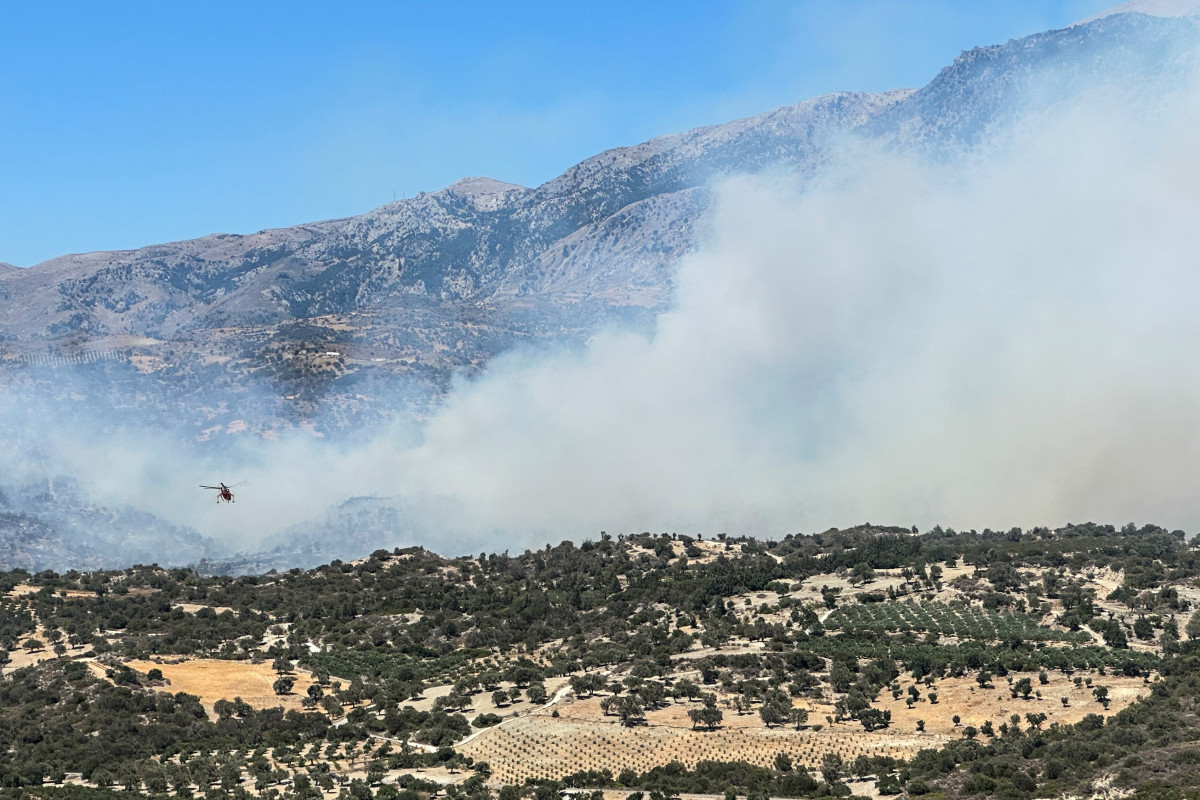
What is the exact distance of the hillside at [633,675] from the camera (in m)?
84.9

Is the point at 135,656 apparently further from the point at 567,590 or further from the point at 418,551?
the point at 418,551

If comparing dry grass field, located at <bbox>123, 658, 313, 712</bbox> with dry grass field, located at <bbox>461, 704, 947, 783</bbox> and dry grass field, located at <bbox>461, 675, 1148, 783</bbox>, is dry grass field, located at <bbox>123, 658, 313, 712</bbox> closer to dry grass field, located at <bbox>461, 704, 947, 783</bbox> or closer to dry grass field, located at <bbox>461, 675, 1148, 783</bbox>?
dry grass field, located at <bbox>461, 675, 1148, 783</bbox>

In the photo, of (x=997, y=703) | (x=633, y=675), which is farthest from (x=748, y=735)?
(x=633, y=675)

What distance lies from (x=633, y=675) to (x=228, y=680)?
35909 mm

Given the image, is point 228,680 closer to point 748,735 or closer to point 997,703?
point 748,735

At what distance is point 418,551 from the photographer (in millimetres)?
183125

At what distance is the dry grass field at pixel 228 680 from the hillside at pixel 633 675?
0.37m

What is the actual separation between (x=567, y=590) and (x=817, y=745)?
66.5 m

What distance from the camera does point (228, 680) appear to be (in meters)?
119

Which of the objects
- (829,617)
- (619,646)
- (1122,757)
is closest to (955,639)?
(829,617)

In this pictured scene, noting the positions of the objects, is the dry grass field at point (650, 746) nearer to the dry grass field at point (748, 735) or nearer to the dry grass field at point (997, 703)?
the dry grass field at point (748, 735)

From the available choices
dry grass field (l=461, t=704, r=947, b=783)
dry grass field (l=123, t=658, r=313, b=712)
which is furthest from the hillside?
dry grass field (l=123, t=658, r=313, b=712)

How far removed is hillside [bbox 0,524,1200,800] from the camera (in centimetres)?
8494

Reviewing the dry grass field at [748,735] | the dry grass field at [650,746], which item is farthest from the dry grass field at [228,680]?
the dry grass field at [650,746]
